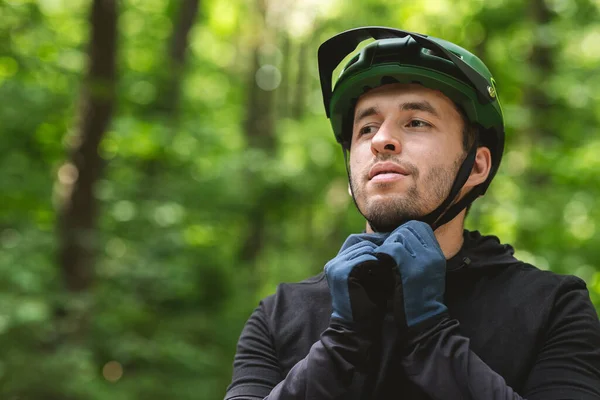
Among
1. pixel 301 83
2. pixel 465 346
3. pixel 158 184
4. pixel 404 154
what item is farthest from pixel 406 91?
pixel 301 83

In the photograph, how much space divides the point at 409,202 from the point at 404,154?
16 centimetres

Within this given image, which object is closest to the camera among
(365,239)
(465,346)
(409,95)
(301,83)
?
(465,346)

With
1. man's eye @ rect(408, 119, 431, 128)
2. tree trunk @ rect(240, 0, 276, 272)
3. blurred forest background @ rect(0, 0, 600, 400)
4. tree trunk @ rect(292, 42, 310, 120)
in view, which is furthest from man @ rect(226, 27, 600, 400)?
tree trunk @ rect(292, 42, 310, 120)

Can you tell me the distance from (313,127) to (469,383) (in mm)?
10314

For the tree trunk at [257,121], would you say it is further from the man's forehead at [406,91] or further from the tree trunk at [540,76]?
the man's forehead at [406,91]

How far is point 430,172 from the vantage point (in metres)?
2.28

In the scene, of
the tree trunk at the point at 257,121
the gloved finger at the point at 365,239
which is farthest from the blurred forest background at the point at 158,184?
the gloved finger at the point at 365,239

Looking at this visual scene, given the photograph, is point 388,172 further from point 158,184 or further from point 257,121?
point 257,121

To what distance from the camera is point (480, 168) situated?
254 centimetres

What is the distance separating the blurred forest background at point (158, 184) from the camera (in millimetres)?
6676

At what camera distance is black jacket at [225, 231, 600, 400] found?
1.89m

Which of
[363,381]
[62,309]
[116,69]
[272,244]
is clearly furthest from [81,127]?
[272,244]

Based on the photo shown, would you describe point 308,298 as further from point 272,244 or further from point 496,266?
point 272,244

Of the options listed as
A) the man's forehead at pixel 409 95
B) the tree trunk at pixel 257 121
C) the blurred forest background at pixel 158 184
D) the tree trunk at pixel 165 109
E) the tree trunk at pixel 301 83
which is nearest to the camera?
the man's forehead at pixel 409 95
